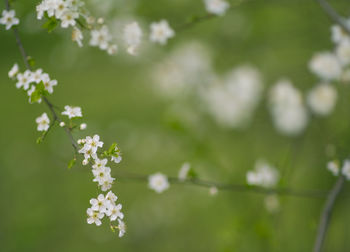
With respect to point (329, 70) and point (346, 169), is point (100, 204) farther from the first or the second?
point (329, 70)

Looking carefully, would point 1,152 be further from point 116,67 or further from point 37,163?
point 116,67

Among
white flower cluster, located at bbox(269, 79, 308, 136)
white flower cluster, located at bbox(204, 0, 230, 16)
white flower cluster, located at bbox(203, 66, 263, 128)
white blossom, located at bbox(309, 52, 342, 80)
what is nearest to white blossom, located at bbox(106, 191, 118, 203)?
white flower cluster, located at bbox(204, 0, 230, 16)

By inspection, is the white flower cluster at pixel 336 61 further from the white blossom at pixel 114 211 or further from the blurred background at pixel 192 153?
the white blossom at pixel 114 211

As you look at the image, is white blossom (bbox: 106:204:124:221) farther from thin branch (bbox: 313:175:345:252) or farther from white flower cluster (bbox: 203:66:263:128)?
white flower cluster (bbox: 203:66:263:128)

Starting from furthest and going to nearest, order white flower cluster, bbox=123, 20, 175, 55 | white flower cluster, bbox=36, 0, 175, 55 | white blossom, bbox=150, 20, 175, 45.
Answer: white blossom, bbox=150, 20, 175, 45, white flower cluster, bbox=123, 20, 175, 55, white flower cluster, bbox=36, 0, 175, 55

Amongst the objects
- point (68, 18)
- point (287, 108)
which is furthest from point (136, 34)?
Answer: point (287, 108)

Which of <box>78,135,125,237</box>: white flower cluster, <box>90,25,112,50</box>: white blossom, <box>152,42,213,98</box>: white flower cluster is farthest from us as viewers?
<box>152,42,213,98</box>: white flower cluster

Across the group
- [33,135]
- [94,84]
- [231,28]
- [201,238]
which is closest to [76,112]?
→ [231,28]
